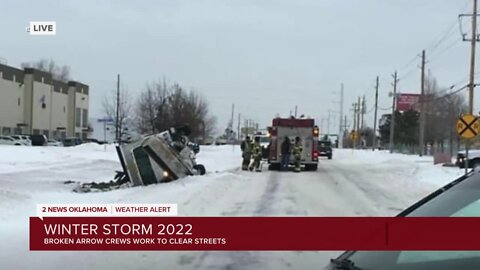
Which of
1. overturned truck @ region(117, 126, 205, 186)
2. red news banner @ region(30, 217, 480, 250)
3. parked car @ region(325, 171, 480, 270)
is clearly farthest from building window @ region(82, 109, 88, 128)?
parked car @ region(325, 171, 480, 270)

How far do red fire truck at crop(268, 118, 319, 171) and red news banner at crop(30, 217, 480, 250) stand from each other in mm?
25484

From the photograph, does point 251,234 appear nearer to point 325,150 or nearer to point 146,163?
point 146,163

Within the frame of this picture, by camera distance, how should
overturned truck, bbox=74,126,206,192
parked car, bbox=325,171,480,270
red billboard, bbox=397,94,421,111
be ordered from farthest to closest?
1. red billboard, bbox=397,94,421,111
2. overturned truck, bbox=74,126,206,192
3. parked car, bbox=325,171,480,270

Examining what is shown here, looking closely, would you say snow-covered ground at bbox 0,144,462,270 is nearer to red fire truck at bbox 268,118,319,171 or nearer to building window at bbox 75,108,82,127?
red fire truck at bbox 268,118,319,171

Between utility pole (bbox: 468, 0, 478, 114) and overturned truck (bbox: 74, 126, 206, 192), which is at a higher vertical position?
utility pole (bbox: 468, 0, 478, 114)

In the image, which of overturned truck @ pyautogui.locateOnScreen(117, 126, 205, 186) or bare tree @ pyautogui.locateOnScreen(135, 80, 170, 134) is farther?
bare tree @ pyautogui.locateOnScreen(135, 80, 170, 134)

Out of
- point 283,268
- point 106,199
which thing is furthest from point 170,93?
point 283,268

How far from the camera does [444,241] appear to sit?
373cm

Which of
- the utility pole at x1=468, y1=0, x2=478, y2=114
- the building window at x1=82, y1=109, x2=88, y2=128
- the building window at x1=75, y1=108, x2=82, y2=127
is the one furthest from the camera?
the building window at x1=82, y1=109, x2=88, y2=128

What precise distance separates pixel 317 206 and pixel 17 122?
77066 millimetres

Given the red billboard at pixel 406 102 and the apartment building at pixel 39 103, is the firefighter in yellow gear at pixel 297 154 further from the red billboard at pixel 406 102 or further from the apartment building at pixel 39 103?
the red billboard at pixel 406 102

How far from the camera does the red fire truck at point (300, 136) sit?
34.5 m

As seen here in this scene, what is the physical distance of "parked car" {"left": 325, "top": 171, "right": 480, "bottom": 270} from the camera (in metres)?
3.54

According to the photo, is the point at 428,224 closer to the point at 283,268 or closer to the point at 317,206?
the point at 283,268
